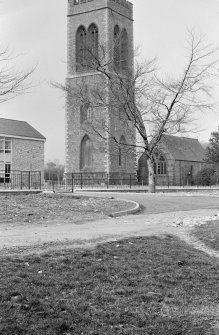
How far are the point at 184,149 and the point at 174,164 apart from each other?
7.18 meters

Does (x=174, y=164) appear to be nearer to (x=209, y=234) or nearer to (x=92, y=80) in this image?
(x=92, y=80)

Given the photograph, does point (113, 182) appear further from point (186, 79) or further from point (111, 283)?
point (111, 283)

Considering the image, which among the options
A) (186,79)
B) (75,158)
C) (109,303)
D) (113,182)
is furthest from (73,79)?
(109,303)

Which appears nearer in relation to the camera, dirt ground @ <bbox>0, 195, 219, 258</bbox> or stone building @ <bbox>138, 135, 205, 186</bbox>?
dirt ground @ <bbox>0, 195, 219, 258</bbox>

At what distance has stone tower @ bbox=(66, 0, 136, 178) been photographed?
180ft

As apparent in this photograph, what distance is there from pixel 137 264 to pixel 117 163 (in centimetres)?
4735

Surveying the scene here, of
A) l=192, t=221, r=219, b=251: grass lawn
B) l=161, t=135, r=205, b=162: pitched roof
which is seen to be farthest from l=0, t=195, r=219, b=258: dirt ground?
l=161, t=135, r=205, b=162: pitched roof

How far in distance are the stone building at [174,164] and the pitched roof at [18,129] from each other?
13987 millimetres

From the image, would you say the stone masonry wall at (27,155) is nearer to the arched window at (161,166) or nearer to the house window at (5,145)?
the house window at (5,145)

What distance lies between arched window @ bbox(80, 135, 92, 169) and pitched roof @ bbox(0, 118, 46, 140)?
466 centimetres

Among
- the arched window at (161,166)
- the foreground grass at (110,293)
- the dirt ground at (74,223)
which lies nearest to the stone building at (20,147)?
the arched window at (161,166)

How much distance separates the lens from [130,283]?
7.46 meters

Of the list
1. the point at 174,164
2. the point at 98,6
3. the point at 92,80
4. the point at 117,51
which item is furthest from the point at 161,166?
the point at 98,6

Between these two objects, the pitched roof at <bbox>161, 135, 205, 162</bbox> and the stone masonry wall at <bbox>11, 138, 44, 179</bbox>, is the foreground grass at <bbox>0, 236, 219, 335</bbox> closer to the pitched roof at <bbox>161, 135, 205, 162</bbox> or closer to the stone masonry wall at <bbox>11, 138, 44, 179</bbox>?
the stone masonry wall at <bbox>11, 138, 44, 179</bbox>
